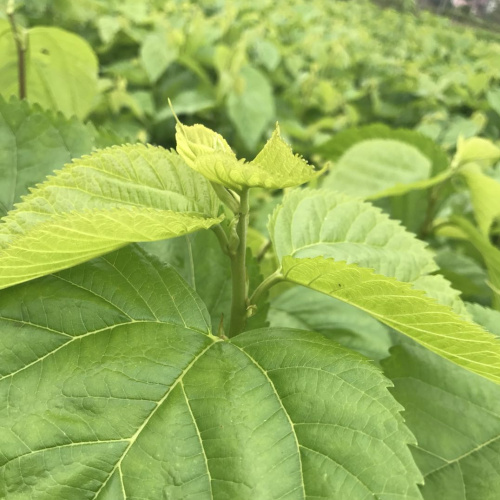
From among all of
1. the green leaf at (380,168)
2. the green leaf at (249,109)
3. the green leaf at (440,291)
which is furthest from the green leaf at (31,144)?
the green leaf at (249,109)

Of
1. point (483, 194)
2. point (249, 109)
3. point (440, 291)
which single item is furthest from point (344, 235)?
point (249, 109)

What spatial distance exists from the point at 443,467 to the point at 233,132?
190 centimetres

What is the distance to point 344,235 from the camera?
73cm

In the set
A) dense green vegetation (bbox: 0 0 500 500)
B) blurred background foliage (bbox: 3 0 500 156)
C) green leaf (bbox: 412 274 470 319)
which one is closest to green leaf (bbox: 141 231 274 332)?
dense green vegetation (bbox: 0 0 500 500)

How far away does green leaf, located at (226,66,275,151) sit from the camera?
2.09m

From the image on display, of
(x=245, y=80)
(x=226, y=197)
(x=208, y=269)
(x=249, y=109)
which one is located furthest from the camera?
(x=245, y=80)

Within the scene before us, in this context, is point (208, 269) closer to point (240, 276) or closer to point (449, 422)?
point (240, 276)

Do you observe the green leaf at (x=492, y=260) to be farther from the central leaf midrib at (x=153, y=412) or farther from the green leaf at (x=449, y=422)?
the central leaf midrib at (x=153, y=412)

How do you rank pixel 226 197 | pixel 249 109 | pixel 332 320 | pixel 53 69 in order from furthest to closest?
1. pixel 249 109
2. pixel 53 69
3. pixel 332 320
4. pixel 226 197

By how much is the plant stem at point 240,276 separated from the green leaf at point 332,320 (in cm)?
21

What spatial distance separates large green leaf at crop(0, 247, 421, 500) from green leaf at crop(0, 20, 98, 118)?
89cm

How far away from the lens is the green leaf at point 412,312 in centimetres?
51

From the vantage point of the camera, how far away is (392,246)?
731mm

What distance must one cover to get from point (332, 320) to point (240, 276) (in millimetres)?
297
